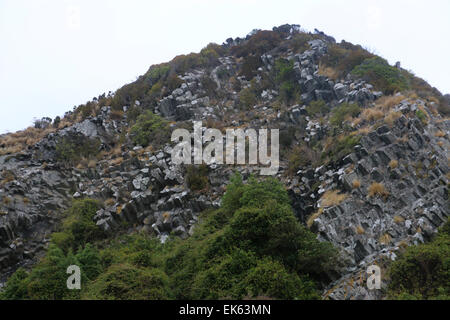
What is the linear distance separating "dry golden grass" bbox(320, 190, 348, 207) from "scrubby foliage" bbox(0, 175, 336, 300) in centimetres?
217

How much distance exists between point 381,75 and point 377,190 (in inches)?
491

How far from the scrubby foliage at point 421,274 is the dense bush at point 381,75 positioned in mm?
14028

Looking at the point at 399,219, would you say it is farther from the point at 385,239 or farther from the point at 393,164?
the point at 393,164

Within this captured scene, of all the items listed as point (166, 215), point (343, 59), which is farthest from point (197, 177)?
point (343, 59)

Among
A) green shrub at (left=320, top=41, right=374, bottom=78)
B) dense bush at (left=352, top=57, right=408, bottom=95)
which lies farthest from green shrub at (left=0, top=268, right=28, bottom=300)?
green shrub at (left=320, top=41, right=374, bottom=78)

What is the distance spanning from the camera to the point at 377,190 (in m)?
16.5

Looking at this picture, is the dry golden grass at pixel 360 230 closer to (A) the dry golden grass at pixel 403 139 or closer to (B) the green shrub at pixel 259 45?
(A) the dry golden grass at pixel 403 139

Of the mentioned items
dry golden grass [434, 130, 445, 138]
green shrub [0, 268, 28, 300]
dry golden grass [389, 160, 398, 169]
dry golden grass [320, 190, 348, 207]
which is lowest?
green shrub [0, 268, 28, 300]

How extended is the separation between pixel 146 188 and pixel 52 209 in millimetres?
6082

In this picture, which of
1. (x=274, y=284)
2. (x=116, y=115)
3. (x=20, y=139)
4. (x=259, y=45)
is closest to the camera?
(x=274, y=284)

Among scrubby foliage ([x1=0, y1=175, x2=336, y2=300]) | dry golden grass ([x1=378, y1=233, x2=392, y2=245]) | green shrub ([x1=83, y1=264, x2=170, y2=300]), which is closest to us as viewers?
green shrub ([x1=83, y1=264, x2=170, y2=300])

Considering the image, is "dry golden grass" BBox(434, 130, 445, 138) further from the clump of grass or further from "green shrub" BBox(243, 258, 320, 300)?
the clump of grass

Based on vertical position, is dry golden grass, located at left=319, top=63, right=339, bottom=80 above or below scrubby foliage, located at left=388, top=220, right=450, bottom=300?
above

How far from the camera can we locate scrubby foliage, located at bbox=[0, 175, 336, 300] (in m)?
12.0
